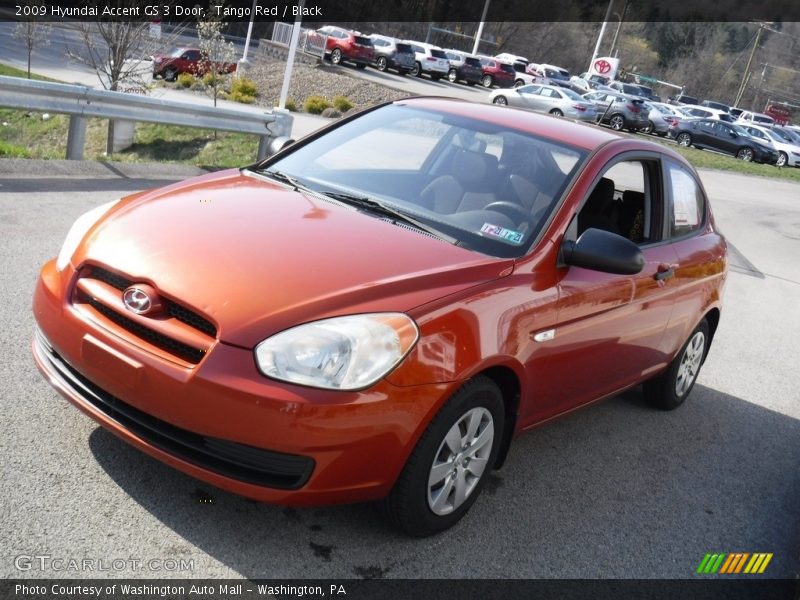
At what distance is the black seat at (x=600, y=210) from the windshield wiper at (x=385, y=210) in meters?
0.76

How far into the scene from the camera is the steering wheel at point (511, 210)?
414 cm

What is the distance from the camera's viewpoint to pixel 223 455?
124 inches

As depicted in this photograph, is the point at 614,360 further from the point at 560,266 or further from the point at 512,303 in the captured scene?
the point at 512,303

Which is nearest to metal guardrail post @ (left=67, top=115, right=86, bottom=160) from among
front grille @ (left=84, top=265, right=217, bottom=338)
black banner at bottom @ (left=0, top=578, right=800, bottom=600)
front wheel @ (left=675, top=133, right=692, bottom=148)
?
front grille @ (left=84, top=265, right=217, bottom=338)

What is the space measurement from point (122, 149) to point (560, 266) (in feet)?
40.1

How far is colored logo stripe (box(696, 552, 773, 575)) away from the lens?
401cm

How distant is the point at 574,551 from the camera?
12.6ft

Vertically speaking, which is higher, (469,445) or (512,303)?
(512,303)

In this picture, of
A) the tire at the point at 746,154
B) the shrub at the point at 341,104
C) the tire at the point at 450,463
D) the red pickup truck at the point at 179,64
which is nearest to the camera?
the tire at the point at 450,463

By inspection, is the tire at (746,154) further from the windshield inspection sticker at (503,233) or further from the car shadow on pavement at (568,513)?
the windshield inspection sticker at (503,233)

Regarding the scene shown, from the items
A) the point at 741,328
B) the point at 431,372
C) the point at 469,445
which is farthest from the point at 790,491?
the point at 741,328

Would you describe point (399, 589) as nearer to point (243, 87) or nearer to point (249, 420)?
point (249, 420)

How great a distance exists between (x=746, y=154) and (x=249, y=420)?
40.4 metres

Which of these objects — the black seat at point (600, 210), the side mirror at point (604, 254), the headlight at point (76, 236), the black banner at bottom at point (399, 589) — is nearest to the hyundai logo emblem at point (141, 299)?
the headlight at point (76, 236)
